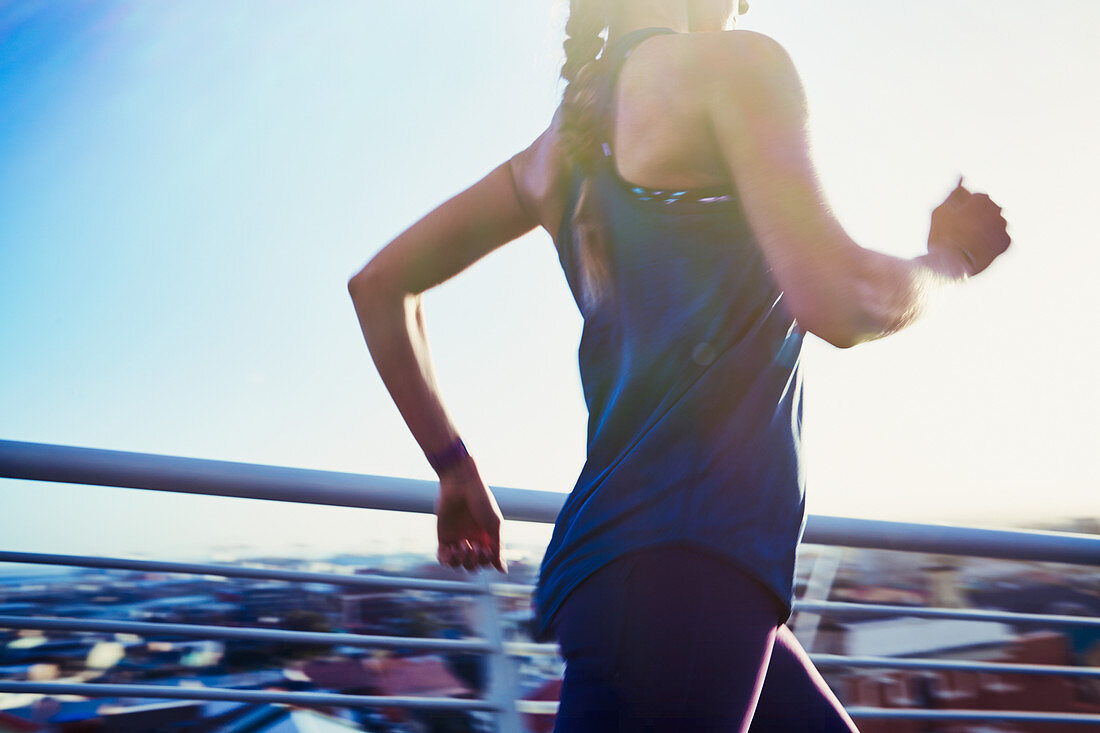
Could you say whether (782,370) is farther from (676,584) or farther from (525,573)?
(525,573)

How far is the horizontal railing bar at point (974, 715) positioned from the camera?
1.74 meters

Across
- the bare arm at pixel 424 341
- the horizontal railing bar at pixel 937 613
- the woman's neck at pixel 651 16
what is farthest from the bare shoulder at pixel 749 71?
the horizontal railing bar at pixel 937 613

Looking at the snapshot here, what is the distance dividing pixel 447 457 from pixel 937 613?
4.60 feet

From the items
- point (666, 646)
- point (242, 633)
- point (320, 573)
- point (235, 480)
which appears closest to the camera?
point (666, 646)

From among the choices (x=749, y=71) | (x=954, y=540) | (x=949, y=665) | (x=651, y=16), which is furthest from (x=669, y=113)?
(x=949, y=665)

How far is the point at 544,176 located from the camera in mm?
1020

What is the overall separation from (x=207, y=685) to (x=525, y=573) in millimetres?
676

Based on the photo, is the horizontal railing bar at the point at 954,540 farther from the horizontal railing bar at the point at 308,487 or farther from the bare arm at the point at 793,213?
the bare arm at the point at 793,213

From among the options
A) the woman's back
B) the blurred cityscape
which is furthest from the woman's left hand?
the woman's back

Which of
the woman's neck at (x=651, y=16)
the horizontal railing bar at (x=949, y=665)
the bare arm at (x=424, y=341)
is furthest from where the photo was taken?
the horizontal railing bar at (x=949, y=665)

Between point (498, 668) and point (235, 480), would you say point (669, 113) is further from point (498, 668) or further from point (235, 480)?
point (498, 668)

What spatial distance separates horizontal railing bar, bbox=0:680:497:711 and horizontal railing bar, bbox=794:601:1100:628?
2.74ft

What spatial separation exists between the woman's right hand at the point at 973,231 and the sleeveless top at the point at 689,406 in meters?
0.21

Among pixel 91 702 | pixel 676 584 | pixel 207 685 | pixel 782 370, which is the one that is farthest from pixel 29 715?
pixel 782 370
